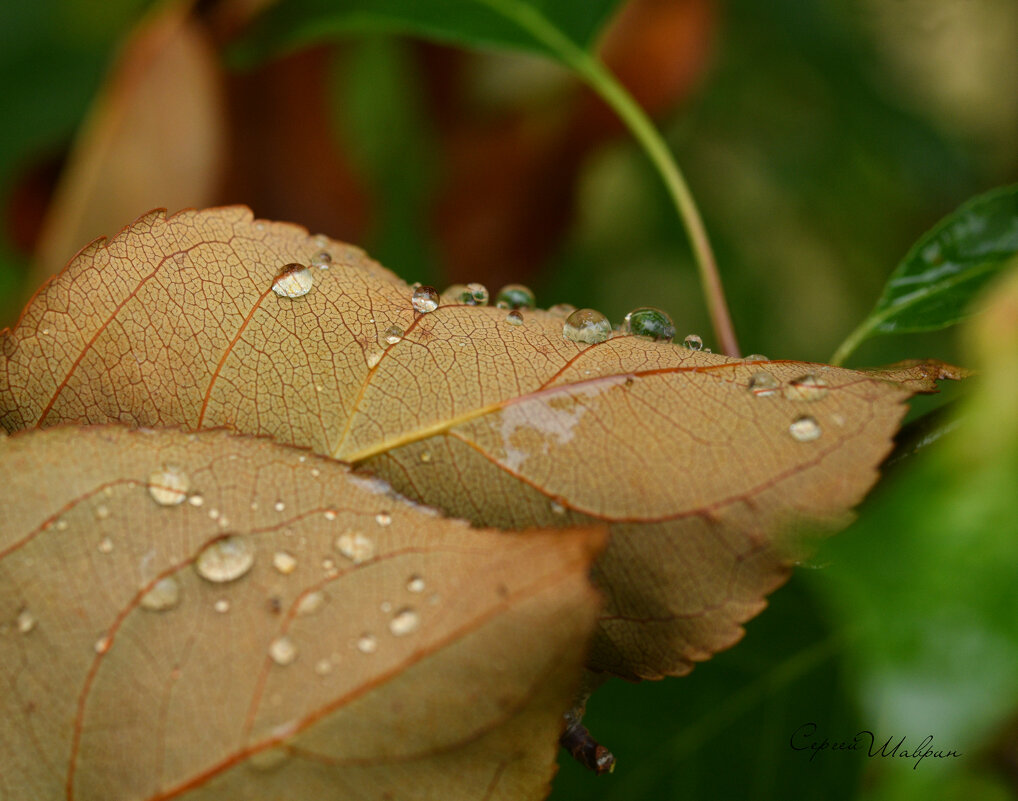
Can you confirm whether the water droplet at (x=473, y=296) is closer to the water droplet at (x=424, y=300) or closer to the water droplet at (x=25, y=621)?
the water droplet at (x=424, y=300)

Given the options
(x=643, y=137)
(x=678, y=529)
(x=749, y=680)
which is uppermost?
(x=643, y=137)

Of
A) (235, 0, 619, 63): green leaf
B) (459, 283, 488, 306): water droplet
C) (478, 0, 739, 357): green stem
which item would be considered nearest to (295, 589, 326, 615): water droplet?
(459, 283, 488, 306): water droplet

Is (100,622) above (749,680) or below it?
above

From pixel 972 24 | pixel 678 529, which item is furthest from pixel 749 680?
pixel 972 24

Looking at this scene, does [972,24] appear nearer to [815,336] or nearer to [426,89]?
[815,336]

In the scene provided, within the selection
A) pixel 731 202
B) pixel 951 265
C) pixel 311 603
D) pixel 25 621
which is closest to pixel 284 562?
pixel 311 603

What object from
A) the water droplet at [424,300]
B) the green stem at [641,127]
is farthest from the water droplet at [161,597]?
the green stem at [641,127]

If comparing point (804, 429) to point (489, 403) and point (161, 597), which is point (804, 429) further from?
point (161, 597)
